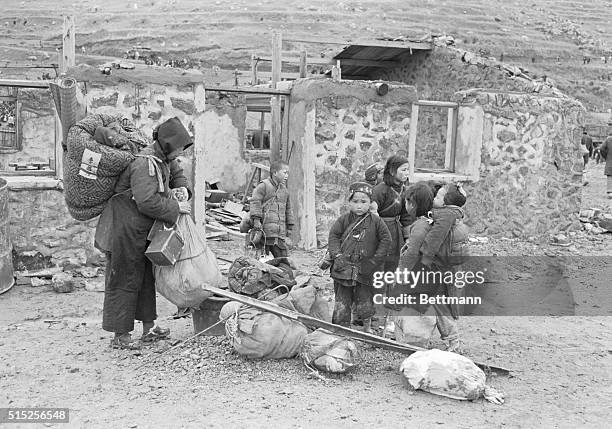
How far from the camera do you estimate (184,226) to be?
515 centimetres

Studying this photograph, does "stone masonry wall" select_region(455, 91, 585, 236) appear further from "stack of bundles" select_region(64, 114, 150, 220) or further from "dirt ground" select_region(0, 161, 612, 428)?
"stack of bundles" select_region(64, 114, 150, 220)

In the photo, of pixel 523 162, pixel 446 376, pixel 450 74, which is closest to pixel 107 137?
pixel 446 376

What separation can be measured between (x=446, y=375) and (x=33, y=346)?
3.16 metres

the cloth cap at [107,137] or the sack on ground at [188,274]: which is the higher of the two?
the cloth cap at [107,137]

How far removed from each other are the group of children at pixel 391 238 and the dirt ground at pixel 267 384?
1.55 ft

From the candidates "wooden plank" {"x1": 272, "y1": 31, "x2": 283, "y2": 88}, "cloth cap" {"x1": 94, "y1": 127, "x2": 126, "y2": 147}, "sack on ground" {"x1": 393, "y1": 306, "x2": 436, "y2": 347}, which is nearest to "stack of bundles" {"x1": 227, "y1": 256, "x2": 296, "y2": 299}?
"sack on ground" {"x1": 393, "y1": 306, "x2": 436, "y2": 347}

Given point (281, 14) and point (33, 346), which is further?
point (281, 14)

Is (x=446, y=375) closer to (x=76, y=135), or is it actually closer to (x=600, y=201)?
(x=76, y=135)

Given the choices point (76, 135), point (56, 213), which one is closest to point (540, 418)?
point (76, 135)

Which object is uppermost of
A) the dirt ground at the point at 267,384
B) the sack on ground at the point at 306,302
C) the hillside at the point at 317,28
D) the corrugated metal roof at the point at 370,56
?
the hillside at the point at 317,28

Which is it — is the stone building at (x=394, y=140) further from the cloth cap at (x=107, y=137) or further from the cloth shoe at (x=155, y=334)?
the cloth shoe at (x=155, y=334)

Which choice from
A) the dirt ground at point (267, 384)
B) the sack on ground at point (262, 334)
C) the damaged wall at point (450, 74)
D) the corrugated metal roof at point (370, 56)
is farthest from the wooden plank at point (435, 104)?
the sack on ground at point (262, 334)

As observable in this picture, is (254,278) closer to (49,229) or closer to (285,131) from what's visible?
(49,229)

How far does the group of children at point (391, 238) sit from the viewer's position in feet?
17.3
